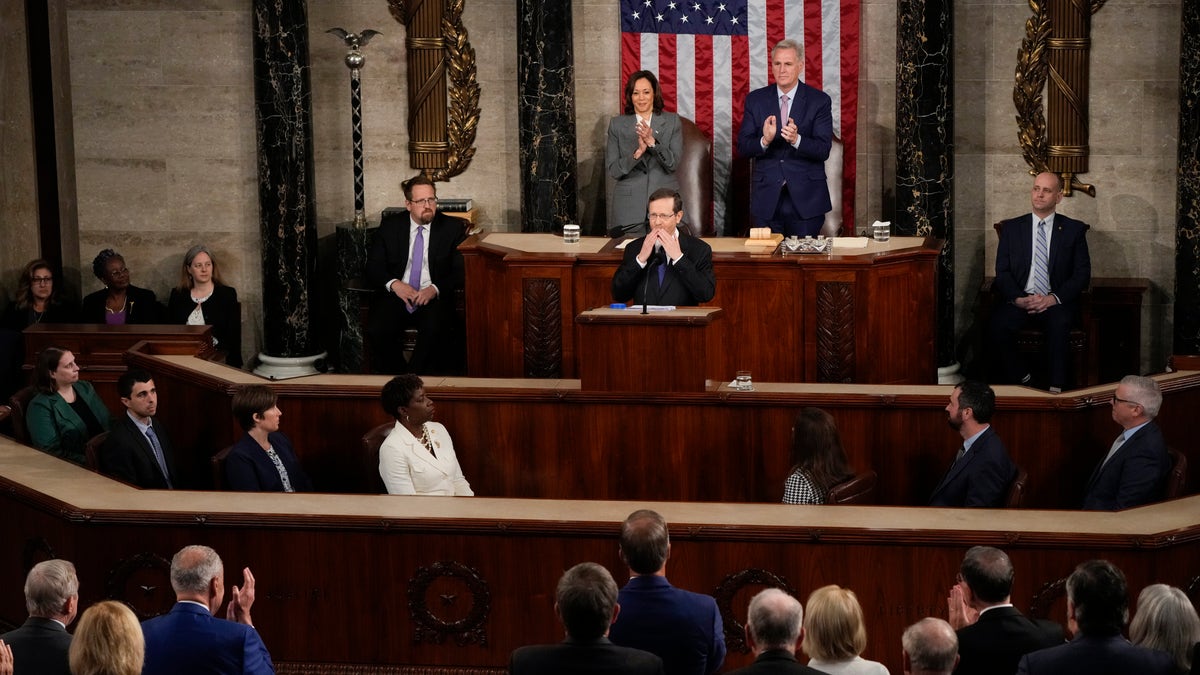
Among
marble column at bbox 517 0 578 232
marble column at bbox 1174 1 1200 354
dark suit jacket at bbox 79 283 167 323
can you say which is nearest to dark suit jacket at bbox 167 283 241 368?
dark suit jacket at bbox 79 283 167 323

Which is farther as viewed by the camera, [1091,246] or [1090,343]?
[1091,246]

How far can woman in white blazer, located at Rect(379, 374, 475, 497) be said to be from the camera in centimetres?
753

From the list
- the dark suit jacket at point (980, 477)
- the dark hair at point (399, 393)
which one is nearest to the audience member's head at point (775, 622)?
the dark suit jacket at point (980, 477)

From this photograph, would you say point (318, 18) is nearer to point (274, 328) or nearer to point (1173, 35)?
point (274, 328)

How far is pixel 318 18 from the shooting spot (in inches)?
484

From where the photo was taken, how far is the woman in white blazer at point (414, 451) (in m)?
7.53

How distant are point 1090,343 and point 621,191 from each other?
3.20m

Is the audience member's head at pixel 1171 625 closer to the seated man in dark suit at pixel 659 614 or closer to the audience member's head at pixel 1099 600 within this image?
the audience member's head at pixel 1099 600

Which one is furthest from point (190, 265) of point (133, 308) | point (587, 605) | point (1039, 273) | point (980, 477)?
point (587, 605)

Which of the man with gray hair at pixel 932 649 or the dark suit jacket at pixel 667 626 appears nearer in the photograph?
the man with gray hair at pixel 932 649

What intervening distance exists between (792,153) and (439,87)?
2.77 metres

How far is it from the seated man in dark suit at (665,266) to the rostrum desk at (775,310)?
71 cm

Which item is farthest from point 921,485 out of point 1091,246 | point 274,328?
point 274,328

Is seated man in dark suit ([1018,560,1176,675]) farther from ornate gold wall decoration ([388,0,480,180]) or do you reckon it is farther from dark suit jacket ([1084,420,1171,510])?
ornate gold wall decoration ([388,0,480,180])
